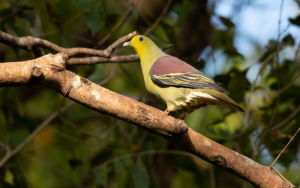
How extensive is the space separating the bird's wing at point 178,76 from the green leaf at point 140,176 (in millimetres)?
1304

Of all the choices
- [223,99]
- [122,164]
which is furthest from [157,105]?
[223,99]

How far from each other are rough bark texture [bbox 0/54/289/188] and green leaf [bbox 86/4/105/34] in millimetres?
1646

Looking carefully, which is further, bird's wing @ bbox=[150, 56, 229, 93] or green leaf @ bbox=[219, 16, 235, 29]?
green leaf @ bbox=[219, 16, 235, 29]

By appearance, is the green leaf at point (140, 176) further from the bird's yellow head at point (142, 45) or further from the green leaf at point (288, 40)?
the green leaf at point (288, 40)

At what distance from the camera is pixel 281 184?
279 cm

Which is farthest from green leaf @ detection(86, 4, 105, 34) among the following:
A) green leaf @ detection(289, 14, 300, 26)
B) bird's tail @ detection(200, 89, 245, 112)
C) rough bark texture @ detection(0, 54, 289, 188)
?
green leaf @ detection(289, 14, 300, 26)

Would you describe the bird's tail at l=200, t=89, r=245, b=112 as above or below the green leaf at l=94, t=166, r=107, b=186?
above

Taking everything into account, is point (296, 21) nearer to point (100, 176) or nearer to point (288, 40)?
point (288, 40)

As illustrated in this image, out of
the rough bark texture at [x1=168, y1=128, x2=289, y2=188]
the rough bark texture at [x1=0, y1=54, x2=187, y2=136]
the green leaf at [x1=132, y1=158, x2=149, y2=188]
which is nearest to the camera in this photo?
the rough bark texture at [x1=0, y1=54, x2=187, y2=136]

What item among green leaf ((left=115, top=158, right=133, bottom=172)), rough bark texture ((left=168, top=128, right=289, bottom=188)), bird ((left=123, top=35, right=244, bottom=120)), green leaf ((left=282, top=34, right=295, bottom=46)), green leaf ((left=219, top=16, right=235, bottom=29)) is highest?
green leaf ((left=219, top=16, right=235, bottom=29))

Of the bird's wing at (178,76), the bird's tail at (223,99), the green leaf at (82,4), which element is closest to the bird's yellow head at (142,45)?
the bird's wing at (178,76)

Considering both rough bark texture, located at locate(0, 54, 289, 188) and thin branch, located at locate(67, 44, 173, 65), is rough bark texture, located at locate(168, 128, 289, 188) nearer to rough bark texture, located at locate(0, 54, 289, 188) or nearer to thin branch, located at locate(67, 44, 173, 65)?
rough bark texture, located at locate(0, 54, 289, 188)

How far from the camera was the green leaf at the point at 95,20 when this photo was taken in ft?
13.5

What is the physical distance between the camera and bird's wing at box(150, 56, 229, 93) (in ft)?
10.5
